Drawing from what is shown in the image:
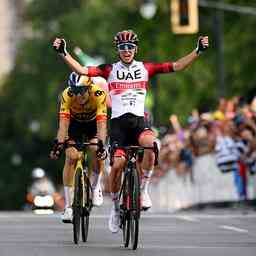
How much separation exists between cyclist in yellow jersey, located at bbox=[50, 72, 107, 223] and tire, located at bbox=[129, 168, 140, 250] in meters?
1.04

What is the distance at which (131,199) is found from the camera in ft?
56.1

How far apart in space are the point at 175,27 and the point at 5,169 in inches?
2246

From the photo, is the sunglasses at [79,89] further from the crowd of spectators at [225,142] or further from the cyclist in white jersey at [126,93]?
the crowd of spectators at [225,142]

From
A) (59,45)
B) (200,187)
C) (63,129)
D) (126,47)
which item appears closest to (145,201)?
(63,129)

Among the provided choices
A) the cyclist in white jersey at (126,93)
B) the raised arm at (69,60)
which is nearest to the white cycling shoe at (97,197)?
the cyclist in white jersey at (126,93)

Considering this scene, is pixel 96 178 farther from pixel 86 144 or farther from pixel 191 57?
pixel 191 57

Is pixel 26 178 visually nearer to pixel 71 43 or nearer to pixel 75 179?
pixel 71 43

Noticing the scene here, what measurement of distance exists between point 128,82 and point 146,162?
0.88m

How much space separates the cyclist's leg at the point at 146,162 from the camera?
17.8m

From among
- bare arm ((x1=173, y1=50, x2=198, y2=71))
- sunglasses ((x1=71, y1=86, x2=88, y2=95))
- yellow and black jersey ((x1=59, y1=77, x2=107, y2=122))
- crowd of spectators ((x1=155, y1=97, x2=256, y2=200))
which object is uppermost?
crowd of spectators ((x1=155, y1=97, x2=256, y2=200))

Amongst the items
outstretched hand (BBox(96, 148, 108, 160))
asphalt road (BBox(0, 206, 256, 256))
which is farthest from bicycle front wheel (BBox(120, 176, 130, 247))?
outstretched hand (BBox(96, 148, 108, 160))

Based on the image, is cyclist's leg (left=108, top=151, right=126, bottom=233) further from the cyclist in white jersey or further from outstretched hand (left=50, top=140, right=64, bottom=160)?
outstretched hand (left=50, top=140, right=64, bottom=160)

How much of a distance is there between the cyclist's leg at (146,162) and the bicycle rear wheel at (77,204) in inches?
27.3

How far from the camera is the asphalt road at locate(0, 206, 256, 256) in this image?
16766mm
